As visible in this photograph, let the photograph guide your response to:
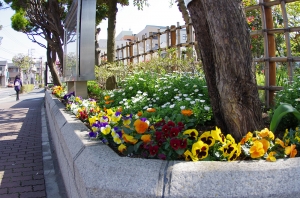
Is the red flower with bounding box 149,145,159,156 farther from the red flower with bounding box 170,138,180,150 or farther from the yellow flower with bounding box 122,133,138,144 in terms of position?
the yellow flower with bounding box 122,133,138,144

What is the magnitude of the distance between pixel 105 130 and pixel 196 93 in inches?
83.8

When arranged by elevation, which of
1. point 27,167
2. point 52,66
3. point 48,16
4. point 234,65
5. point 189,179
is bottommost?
point 27,167

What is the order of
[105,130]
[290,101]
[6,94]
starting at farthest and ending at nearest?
[6,94], [290,101], [105,130]

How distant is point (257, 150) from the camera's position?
2.16 m

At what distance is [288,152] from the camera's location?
87.5 inches

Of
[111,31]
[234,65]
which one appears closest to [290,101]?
[234,65]

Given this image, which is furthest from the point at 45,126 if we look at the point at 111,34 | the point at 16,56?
the point at 16,56

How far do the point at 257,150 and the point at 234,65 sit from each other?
2.36ft

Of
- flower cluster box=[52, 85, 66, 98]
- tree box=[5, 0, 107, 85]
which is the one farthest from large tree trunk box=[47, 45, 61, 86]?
flower cluster box=[52, 85, 66, 98]

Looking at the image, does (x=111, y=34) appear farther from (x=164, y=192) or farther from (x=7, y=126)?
(x=164, y=192)

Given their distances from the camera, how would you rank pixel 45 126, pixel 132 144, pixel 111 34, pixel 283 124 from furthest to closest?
pixel 111 34 < pixel 45 126 < pixel 283 124 < pixel 132 144

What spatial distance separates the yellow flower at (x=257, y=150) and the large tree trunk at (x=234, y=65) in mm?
453

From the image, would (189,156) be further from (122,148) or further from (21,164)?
(21,164)

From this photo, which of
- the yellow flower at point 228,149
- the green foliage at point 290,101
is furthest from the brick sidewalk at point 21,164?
the green foliage at point 290,101
